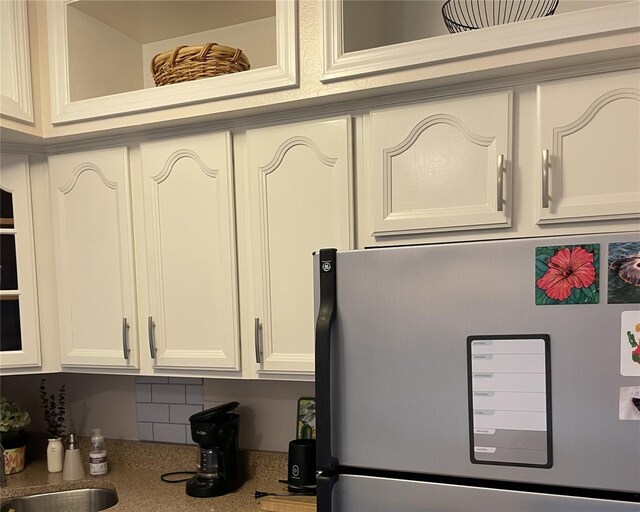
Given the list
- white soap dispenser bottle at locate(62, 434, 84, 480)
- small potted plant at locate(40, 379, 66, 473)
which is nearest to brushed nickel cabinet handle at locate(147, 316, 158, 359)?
white soap dispenser bottle at locate(62, 434, 84, 480)

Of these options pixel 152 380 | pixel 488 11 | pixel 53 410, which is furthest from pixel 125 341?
pixel 488 11

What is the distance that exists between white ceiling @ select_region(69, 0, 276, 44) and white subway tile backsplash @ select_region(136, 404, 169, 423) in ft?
4.72

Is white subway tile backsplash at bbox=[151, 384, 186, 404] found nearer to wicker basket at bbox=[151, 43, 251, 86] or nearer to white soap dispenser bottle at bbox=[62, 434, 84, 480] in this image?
white soap dispenser bottle at bbox=[62, 434, 84, 480]

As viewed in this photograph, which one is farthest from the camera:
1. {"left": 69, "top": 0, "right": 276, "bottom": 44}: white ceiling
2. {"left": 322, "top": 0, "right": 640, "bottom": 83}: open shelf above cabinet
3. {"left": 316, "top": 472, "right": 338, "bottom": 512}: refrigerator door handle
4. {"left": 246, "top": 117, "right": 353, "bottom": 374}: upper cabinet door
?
{"left": 69, "top": 0, "right": 276, "bottom": 44}: white ceiling

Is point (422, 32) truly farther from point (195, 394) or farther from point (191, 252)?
point (195, 394)

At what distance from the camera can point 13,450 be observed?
2.16 m

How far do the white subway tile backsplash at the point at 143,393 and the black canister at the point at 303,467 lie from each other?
76cm

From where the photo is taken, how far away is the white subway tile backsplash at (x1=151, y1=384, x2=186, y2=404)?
218 cm

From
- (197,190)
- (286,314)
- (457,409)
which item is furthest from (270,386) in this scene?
(457,409)

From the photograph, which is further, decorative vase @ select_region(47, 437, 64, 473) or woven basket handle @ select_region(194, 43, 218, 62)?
decorative vase @ select_region(47, 437, 64, 473)

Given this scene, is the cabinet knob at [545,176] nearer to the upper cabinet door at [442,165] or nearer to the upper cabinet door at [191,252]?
the upper cabinet door at [442,165]

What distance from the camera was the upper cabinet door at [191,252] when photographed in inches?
67.7

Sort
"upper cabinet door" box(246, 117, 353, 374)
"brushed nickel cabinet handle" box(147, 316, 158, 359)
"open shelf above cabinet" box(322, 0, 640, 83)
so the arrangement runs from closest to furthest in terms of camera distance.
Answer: "open shelf above cabinet" box(322, 0, 640, 83)
"upper cabinet door" box(246, 117, 353, 374)
"brushed nickel cabinet handle" box(147, 316, 158, 359)

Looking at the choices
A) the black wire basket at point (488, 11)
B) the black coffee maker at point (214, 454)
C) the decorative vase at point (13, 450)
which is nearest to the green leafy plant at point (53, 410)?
the decorative vase at point (13, 450)
